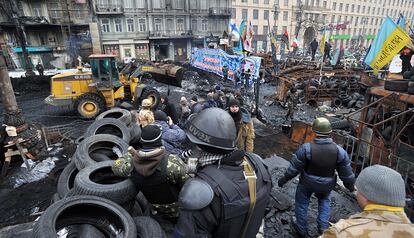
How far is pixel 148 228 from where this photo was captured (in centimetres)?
264

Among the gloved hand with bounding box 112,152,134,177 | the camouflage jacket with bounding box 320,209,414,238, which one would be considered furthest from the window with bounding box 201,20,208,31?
the camouflage jacket with bounding box 320,209,414,238

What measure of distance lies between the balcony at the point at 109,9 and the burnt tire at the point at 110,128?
32.5m

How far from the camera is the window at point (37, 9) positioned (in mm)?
30219

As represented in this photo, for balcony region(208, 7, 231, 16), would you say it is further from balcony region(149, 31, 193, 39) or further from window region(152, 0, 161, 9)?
window region(152, 0, 161, 9)

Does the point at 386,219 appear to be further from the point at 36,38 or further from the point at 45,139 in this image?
the point at 36,38

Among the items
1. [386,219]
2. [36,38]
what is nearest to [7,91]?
[386,219]

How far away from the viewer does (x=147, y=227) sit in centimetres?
265

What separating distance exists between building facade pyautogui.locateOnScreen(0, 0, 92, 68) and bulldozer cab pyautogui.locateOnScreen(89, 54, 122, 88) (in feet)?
76.3

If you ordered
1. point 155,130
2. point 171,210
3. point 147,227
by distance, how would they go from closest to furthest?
point 155,130, point 147,227, point 171,210

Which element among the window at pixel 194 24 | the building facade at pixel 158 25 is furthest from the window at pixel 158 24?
the window at pixel 194 24

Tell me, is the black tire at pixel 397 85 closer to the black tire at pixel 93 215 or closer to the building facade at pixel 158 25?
the black tire at pixel 93 215

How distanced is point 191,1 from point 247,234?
4071cm

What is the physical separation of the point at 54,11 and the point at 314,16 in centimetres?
5276

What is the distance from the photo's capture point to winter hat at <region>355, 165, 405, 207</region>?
155 cm
